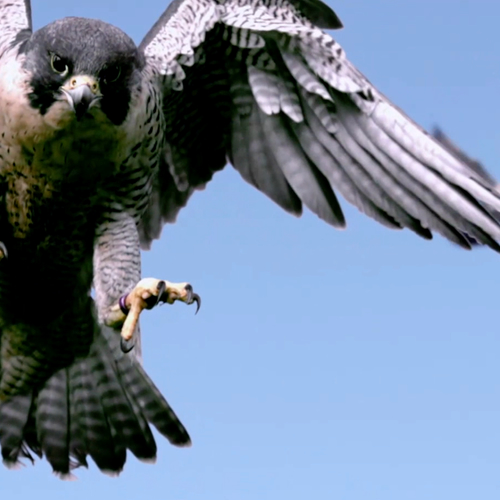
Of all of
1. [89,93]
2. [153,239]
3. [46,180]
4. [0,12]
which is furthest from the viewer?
[153,239]

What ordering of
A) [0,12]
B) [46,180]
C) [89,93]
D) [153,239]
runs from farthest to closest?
1. [153,239]
2. [0,12]
3. [46,180]
4. [89,93]

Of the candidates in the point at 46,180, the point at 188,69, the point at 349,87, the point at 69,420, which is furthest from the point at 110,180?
the point at 69,420

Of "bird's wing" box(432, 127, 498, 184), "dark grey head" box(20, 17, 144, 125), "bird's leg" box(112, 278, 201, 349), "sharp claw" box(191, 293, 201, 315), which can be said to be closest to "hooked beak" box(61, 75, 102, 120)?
"dark grey head" box(20, 17, 144, 125)

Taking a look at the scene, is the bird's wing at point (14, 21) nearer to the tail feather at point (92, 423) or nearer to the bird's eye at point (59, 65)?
the bird's eye at point (59, 65)

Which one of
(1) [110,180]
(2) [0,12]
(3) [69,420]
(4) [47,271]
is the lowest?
(3) [69,420]

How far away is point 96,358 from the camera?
7.95 metres

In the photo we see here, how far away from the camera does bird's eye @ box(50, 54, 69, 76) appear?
6336 mm

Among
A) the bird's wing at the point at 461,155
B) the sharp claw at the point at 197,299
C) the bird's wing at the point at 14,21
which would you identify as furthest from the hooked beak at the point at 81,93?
the bird's wing at the point at 461,155

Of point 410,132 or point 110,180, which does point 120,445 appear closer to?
point 110,180

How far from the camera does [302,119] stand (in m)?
7.36

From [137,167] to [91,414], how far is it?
72.8 inches

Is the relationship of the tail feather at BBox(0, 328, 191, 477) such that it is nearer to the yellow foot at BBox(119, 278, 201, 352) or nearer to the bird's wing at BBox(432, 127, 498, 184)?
the yellow foot at BBox(119, 278, 201, 352)

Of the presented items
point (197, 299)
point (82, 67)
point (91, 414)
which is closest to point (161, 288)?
point (197, 299)

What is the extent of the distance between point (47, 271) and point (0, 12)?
1399 millimetres
